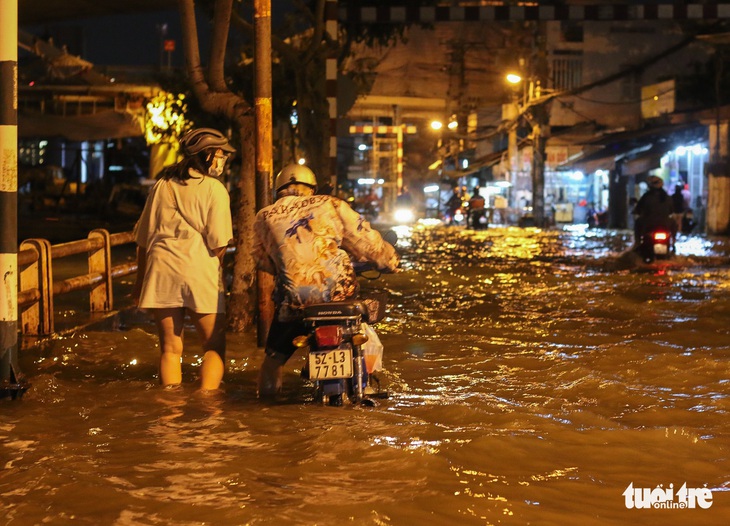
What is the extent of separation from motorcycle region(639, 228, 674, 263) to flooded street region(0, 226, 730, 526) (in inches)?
297

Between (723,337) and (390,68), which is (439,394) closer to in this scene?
(723,337)

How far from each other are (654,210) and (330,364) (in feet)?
44.7

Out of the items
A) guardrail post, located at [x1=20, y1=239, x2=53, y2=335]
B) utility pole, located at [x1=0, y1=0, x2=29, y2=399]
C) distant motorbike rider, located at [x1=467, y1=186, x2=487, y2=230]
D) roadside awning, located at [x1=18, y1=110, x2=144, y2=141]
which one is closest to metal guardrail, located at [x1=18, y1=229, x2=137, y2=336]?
A: guardrail post, located at [x1=20, y1=239, x2=53, y2=335]

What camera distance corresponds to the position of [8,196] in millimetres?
7012

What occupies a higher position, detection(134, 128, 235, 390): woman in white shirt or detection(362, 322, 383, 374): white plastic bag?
detection(134, 128, 235, 390): woman in white shirt

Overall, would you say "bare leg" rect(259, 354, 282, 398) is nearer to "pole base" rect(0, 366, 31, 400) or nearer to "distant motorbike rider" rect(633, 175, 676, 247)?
"pole base" rect(0, 366, 31, 400)

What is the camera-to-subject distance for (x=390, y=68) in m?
41.3

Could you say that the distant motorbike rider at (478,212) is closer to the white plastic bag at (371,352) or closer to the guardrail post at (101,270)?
the guardrail post at (101,270)

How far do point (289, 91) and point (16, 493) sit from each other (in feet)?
58.9

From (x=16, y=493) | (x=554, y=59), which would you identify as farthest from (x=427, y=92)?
(x=16, y=493)

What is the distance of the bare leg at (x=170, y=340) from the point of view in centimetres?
679

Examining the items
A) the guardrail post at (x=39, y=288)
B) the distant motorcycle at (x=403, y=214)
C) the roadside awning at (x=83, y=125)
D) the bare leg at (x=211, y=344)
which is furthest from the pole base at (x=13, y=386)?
the distant motorcycle at (x=403, y=214)

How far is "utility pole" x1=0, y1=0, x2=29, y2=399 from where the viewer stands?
6.93 m

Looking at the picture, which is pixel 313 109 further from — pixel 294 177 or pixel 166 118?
pixel 294 177
